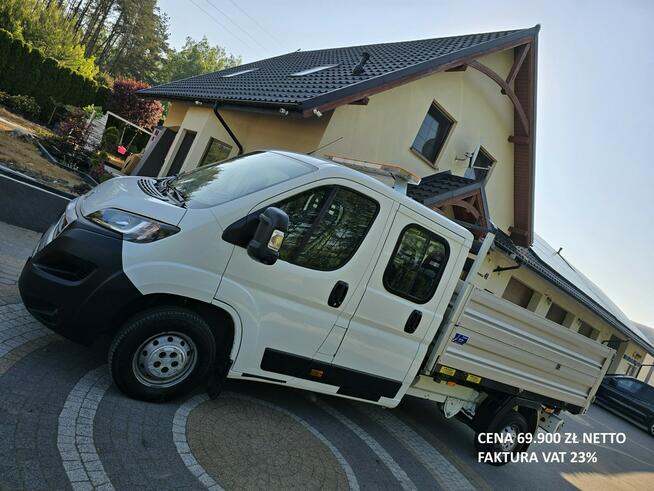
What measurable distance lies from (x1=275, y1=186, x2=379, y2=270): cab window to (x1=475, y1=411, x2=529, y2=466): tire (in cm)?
323

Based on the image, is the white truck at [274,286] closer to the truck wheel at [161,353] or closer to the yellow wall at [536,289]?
the truck wheel at [161,353]

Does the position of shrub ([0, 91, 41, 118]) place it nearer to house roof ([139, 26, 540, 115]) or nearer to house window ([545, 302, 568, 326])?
house roof ([139, 26, 540, 115])

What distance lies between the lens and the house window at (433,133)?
1129cm

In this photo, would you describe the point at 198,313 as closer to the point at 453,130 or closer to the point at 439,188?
the point at 439,188

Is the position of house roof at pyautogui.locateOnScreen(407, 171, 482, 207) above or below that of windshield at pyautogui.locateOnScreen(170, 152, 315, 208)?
above

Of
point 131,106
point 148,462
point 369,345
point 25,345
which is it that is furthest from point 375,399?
point 131,106

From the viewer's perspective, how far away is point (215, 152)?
11.9m

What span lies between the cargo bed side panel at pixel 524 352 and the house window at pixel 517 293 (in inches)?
317

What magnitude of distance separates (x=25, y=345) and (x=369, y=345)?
9.83 ft

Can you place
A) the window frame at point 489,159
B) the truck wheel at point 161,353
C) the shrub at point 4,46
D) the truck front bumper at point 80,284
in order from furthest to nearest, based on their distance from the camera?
A: the shrub at point 4,46, the window frame at point 489,159, the truck wheel at point 161,353, the truck front bumper at point 80,284

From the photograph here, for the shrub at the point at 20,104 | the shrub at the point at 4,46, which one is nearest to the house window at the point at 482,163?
the shrub at the point at 20,104

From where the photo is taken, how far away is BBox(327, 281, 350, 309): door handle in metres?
4.14

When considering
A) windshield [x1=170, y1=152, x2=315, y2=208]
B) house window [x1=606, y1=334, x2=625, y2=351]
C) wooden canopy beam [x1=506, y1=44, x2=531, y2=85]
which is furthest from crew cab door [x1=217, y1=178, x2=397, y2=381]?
house window [x1=606, y1=334, x2=625, y2=351]

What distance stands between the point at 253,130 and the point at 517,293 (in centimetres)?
971
